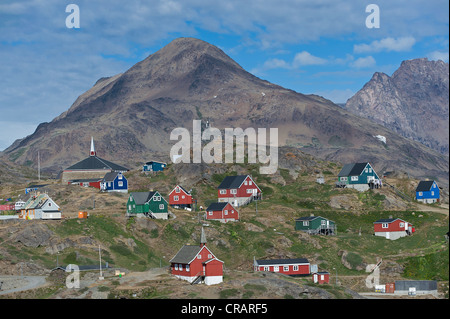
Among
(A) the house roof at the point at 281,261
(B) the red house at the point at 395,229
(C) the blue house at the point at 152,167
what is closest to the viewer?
(A) the house roof at the point at 281,261

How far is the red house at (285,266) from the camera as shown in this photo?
97062 mm

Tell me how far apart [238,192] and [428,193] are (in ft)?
133

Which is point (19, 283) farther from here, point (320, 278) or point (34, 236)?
point (320, 278)

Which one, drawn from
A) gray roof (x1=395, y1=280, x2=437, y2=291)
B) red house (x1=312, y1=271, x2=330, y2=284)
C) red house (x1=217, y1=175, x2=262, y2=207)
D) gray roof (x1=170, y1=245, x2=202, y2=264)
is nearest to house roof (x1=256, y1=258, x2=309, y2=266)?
red house (x1=312, y1=271, x2=330, y2=284)

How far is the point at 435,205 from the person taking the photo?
13412cm

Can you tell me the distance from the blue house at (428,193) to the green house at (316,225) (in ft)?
107

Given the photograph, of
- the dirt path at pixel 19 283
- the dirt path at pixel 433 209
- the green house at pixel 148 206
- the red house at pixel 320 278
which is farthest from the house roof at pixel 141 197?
the dirt path at pixel 433 209

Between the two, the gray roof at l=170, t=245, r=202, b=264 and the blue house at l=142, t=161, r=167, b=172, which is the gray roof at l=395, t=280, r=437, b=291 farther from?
the blue house at l=142, t=161, r=167, b=172

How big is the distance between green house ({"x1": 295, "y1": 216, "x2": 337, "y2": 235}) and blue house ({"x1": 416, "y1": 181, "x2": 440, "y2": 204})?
3250cm

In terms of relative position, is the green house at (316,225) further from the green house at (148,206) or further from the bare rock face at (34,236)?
the bare rock face at (34,236)

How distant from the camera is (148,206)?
113m

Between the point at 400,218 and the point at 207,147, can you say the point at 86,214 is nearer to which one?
the point at 400,218

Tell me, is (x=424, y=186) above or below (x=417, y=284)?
above

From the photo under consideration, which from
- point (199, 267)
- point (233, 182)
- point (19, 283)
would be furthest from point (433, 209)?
point (19, 283)
